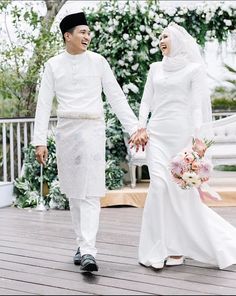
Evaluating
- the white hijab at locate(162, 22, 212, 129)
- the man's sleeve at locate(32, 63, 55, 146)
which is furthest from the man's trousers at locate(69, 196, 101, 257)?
the white hijab at locate(162, 22, 212, 129)

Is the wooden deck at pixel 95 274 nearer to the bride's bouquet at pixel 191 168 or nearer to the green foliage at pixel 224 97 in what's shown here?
the bride's bouquet at pixel 191 168

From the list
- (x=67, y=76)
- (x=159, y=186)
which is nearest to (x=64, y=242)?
(x=159, y=186)

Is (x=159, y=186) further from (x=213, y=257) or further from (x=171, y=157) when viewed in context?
(x=213, y=257)

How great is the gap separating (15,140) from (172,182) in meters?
4.31

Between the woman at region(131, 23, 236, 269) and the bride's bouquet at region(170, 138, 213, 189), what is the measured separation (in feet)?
0.53

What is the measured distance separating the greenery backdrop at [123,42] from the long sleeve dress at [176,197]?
293 centimetres

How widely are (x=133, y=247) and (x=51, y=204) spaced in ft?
7.09

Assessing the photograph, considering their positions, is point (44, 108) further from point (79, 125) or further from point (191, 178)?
point (191, 178)

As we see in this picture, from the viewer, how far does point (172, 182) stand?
389cm

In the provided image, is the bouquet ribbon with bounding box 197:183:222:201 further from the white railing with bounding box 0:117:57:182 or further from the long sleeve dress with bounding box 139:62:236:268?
the white railing with bounding box 0:117:57:182

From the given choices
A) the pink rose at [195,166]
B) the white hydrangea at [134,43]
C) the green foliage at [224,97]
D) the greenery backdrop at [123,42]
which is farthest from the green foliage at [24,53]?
the green foliage at [224,97]

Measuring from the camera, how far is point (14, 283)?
11.5ft

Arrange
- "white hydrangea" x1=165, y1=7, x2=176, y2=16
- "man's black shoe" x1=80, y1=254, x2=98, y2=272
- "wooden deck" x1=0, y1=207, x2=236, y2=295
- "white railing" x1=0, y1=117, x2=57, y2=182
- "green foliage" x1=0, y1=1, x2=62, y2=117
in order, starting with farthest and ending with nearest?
"green foliage" x1=0, y1=1, x2=62, y2=117, "white hydrangea" x1=165, y1=7, x2=176, y2=16, "white railing" x1=0, y1=117, x2=57, y2=182, "man's black shoe" x1=80, y1=254, x2=98, y2=272, "wooden deck" x1=0, y1=207, x2=236, y2=295

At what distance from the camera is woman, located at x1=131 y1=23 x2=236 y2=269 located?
3.88m
